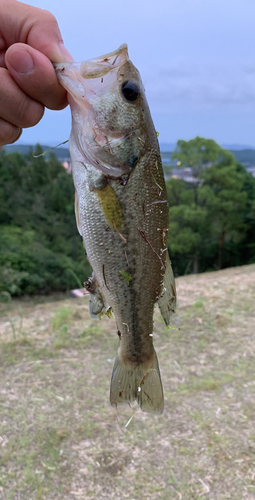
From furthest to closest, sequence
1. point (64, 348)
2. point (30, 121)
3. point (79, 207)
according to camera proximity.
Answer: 1. point (64, 348)
2. point (30, 121)
3. point (79, 207)

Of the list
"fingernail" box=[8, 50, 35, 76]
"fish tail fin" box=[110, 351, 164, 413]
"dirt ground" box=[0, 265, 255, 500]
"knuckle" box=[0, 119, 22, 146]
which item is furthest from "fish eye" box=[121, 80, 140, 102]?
"dirt ground" box=[0, 265, 255, 500]

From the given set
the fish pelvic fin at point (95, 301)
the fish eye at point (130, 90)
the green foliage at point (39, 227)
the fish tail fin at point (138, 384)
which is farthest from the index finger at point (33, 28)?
the green foliage at point (39, 227)

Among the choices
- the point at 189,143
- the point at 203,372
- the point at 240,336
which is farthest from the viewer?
the point at 189,143

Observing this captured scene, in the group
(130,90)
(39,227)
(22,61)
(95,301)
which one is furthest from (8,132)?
(39,227)

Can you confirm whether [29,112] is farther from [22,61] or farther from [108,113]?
[108,113]

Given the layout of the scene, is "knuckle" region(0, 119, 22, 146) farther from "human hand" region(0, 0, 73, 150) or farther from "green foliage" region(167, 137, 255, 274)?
"green foliage" region(167, 137, 255, 274)

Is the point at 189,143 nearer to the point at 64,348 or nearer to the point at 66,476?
the point at 64,348

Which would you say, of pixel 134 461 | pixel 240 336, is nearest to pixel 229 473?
pixel 134 461
